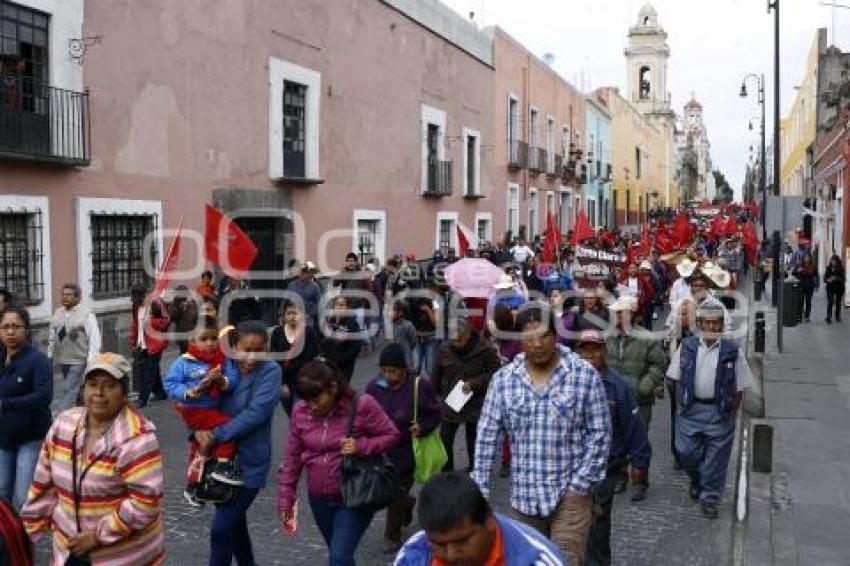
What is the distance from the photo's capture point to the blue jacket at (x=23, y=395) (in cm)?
549

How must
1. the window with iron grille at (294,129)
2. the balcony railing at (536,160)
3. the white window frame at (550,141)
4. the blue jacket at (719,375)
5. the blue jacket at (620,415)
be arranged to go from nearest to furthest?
the blue jacket at (620,415)
the blue jacket at (719,375)
the window with iron grille at (294,129)
the balcony railing at (536,160)
the white window frame at (550,141)

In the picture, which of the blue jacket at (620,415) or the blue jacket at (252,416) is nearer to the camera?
the blue jacket at (252,416)

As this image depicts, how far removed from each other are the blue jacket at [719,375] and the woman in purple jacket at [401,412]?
1775 millimetres

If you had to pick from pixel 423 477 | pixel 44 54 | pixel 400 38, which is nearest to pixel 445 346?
pixel 423 477

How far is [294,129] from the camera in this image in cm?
1791

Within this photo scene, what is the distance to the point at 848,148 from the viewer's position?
20.9 m

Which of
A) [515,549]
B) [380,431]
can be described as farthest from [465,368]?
[515,549]

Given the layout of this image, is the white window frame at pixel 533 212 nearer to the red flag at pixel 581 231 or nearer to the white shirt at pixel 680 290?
the red flag at pixel 581 231

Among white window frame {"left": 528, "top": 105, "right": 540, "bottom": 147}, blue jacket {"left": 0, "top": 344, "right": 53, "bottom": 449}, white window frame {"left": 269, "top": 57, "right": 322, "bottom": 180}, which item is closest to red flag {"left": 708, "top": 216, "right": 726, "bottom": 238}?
white window frame {"left": 528, "top": 105, "right": 540, "bottom": 147}

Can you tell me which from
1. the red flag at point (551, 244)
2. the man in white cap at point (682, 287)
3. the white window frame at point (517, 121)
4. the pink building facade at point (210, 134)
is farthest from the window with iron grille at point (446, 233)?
the man in white cap at point (682, 287)

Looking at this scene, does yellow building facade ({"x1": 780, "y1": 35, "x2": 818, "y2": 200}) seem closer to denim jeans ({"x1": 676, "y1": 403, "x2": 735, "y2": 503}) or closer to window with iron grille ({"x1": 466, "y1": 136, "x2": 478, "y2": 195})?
window with iron grille ({"x1": 466, "y1": 136, "x2": 478, "y2": 195})

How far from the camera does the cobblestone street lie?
19.1 feet

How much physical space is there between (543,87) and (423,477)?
104 feet

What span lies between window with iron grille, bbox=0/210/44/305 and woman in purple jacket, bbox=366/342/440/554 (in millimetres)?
7227
